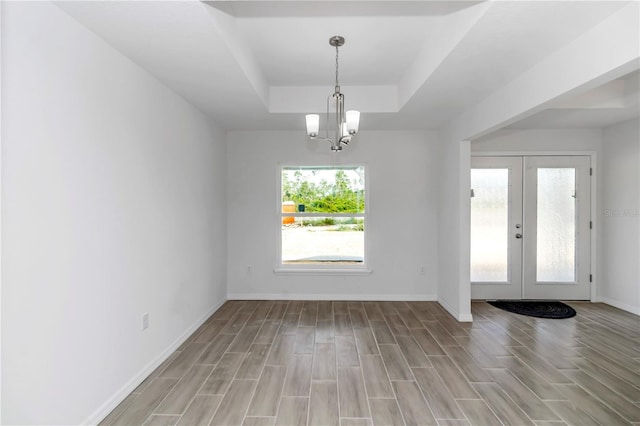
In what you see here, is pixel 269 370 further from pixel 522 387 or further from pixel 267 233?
pixel 267 233

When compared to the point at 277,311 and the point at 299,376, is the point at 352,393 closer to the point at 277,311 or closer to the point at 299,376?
the point at 299,376

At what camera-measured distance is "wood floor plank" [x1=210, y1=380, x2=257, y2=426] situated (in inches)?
79.1

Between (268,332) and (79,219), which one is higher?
(79,219)

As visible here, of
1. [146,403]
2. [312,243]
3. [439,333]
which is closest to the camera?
[146,403]

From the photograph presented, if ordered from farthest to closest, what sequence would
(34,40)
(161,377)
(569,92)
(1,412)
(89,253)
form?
(161,377), (569,92), (89,253), (34,40), (1,412)

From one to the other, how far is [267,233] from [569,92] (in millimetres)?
3749

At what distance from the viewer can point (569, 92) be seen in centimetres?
217

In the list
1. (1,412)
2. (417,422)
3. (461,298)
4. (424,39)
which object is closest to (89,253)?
(1,412)

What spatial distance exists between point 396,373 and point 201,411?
1502 millimetres

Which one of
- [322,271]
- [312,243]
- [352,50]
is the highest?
[352,50]

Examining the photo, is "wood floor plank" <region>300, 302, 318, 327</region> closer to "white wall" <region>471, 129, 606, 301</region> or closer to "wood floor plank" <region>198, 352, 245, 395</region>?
"wood floor plank" <region>198, 352, 245, 395</region>

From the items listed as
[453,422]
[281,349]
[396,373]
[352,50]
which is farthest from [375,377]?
[352,50]

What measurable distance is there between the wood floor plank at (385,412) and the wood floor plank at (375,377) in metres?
0.07

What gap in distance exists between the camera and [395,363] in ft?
9.04
